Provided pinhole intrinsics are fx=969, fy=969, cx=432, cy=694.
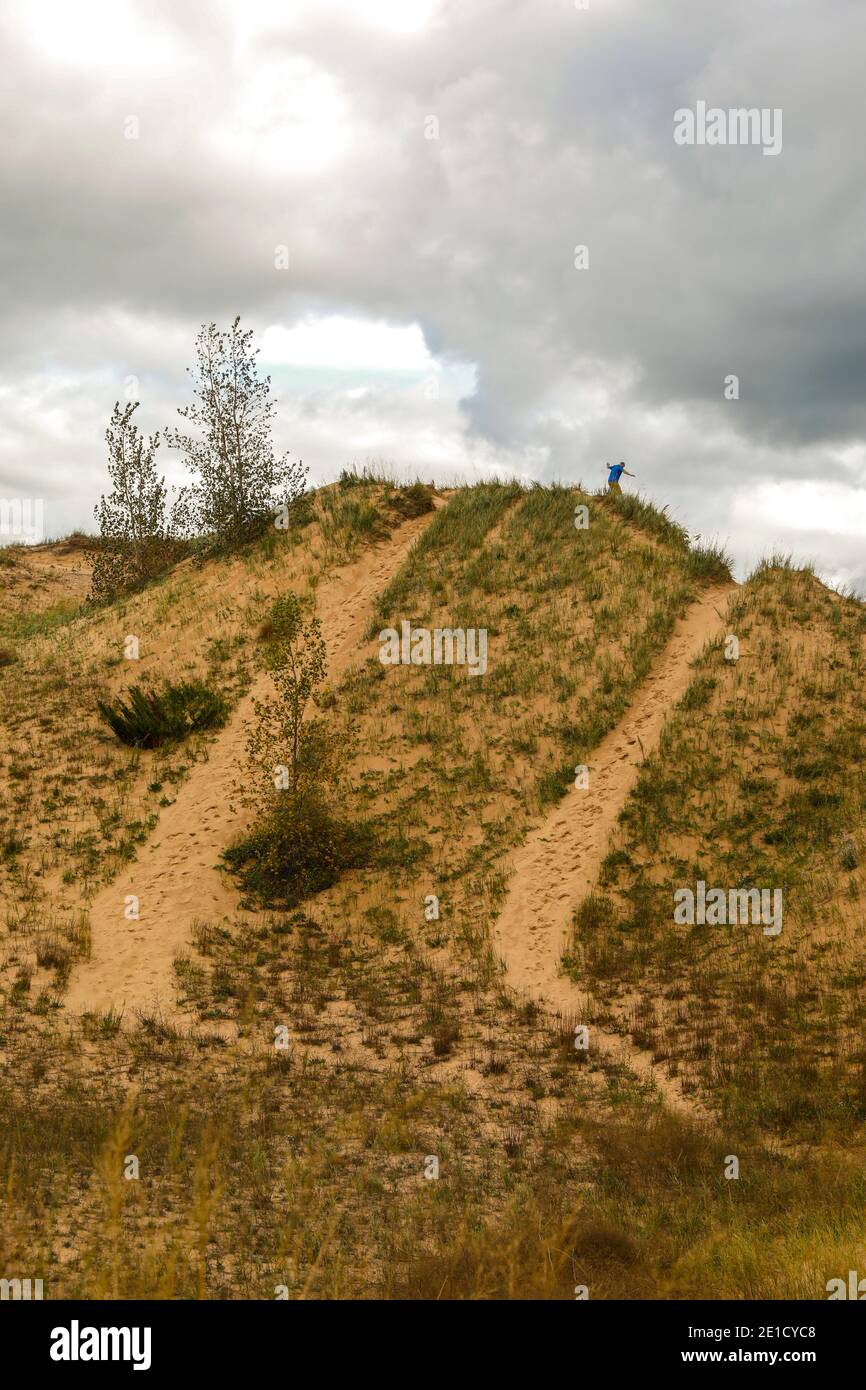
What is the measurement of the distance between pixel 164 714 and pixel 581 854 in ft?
41.2

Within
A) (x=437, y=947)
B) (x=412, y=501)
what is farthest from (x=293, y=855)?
(x=412, y=501)

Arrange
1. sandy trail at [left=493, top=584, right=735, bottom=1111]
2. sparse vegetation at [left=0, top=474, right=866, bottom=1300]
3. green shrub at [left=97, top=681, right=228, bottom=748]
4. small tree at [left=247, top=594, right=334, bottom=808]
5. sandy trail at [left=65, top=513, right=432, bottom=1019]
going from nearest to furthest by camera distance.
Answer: sparse vegetation at [left=0, top=474, right=866, bottom=1300] < sandy trail at [left=493, top=584, right=735, bottom=1111] < sandy trail at [left=65, top=513, right=432, bottom=1019] < small tree at [left=247, top=594, right=334, bottom=808] < green shrub at [left=97, top=681, right=228, bottom=748]

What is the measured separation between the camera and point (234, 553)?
35000 millimetres

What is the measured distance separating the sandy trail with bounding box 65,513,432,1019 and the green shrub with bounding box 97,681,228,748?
28.9 inches

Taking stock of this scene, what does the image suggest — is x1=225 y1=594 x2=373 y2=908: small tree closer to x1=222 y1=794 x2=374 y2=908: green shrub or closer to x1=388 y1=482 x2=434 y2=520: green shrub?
x1=222 y1=794 x2=374 y2=908: green shrub

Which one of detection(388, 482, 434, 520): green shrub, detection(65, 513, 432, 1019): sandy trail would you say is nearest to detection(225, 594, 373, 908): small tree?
detection(65, 513, 432, 1019): sandy trail

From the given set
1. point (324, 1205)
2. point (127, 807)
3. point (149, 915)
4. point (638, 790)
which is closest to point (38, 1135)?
point (324, 1205)

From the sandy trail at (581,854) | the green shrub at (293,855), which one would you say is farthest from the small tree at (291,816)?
the sandy trail at (581,854)

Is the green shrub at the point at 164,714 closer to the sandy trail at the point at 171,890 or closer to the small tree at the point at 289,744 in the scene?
the sandy trail at the point at 171,890

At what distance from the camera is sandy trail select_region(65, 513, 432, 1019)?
60.7 ft

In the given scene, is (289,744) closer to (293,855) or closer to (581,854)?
(293,855)

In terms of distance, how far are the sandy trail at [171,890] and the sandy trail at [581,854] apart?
6.55 m
